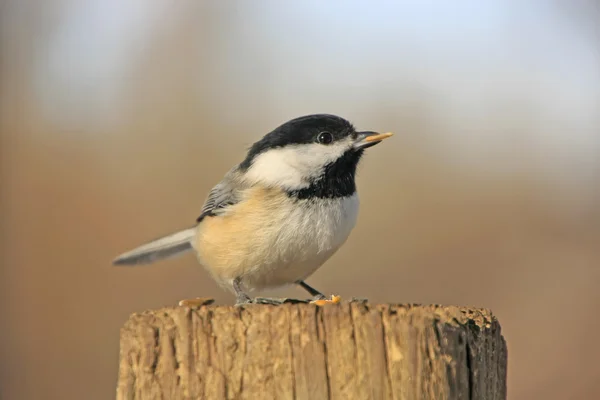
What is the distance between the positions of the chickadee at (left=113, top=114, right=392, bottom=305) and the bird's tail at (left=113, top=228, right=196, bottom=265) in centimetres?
44

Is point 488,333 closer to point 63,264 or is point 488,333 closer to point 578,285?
point 578,285

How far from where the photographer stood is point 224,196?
3.37 m

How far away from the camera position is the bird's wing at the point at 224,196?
10.8ft

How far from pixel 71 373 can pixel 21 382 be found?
1.38ft

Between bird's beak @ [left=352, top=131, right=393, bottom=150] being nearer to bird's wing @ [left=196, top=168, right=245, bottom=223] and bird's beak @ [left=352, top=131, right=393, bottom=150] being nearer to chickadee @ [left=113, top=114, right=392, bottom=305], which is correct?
chickadee @ [left=113, top=114, right=392, bottom=305]

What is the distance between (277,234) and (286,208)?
0.11 metres

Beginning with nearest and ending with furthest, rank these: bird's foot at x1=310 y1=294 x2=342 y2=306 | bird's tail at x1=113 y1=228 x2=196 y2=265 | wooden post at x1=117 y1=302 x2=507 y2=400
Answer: wooden post at x1=117 y1=302 x2=507 y2=400
bird's foot at x1=310 y1=294 x2=342 y2=306
bird's tail at x1=113 y1=228 x2=196 y2=265

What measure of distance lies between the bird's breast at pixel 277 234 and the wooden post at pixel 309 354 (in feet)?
3.62

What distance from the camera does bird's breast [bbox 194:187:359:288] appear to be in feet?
9.86

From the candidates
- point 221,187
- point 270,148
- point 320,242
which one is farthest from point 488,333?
point 221,187

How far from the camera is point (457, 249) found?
5293mm

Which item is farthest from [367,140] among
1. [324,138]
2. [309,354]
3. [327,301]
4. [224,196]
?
[309,354]

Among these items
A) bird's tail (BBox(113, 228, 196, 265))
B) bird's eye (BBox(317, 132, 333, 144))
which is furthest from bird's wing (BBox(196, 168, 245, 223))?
bird's eye (BBox(317, 132, 333, 144))

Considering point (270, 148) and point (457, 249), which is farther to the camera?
point (457, 249)
